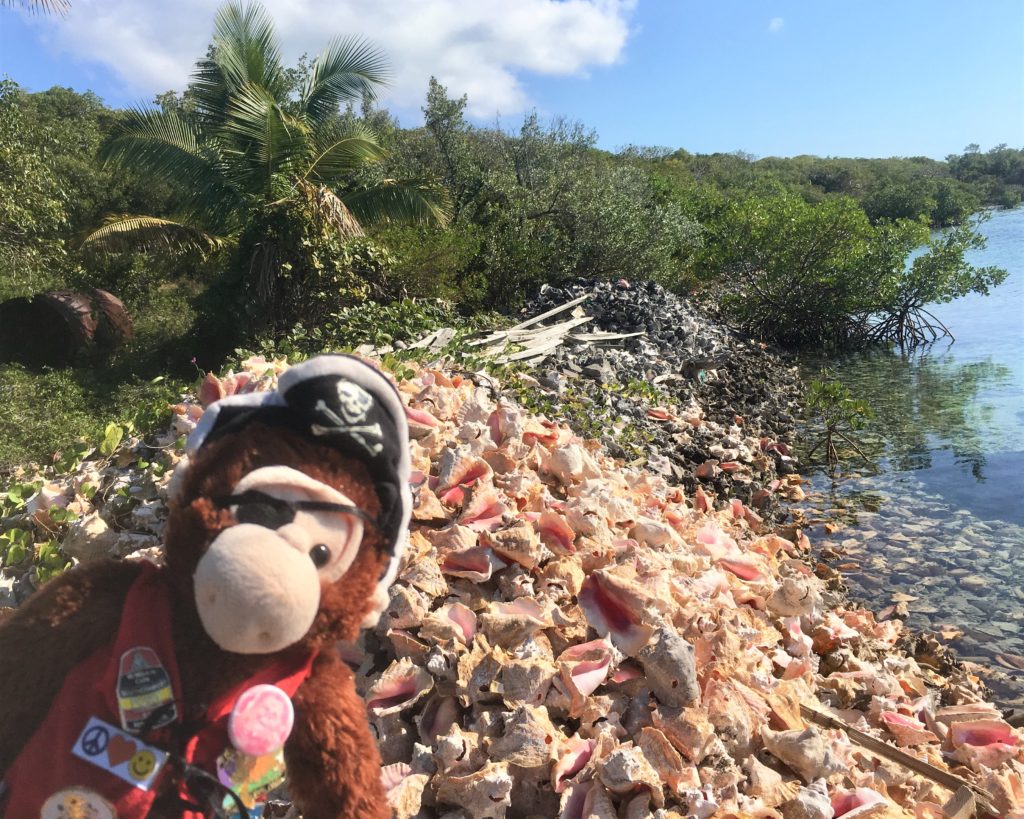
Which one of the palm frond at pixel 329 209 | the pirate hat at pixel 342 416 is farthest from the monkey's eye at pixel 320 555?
the palm frond at pixel 329 209

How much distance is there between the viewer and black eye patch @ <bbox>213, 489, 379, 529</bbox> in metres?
1.39

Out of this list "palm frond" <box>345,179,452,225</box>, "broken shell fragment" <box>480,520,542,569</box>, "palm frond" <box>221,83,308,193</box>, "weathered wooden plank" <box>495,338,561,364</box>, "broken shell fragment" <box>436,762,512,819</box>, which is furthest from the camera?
"palm frond" <box>345,179,452,225</box>

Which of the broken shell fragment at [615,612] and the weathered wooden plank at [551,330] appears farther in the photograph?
the weathered wooden plank at [551,330]

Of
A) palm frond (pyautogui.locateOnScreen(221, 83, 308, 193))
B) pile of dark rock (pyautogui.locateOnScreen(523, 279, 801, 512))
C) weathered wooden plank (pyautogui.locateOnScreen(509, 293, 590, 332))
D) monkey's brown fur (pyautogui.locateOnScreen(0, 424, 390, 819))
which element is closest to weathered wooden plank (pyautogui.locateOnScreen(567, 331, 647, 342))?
pile of dark rock (pyautogui.locateOnScreen(523, 279, 801, 512))

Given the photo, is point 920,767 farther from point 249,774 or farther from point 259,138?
point 259,138

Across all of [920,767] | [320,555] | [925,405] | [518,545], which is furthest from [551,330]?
[320,555]

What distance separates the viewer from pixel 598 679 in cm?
224

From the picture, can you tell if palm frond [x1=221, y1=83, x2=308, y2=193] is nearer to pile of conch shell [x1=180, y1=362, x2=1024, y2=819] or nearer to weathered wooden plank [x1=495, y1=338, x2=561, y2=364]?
weathered wooden plank [x1=495, y1=338, x2=561, y2=364]

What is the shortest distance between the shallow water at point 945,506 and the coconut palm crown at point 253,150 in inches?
335

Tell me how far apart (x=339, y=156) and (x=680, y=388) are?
290 inches

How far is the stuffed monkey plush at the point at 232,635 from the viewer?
136 centimetres

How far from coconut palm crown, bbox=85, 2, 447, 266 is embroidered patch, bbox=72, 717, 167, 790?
33.5 ft

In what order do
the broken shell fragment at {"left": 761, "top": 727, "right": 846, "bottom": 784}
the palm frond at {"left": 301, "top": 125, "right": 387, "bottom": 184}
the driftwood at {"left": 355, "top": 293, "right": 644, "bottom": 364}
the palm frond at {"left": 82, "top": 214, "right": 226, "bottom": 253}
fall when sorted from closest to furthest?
the broken shell fragment at {"left": 761, "top": 727, "right": 846, "bottom": 784} < the driftwood at {"left": 355, "top": 293, "right": 644, "bottom": 364} < the palm frond at {"left": 301, "top": 125, "right": 387, "bottom": 184} < the palm frond at {"left": 82, "top": 214, "right": 226, "bottom": 253}

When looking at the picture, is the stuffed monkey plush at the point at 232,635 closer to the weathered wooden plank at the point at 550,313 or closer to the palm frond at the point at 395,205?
the weathered wooden plank at the point at 550,313
